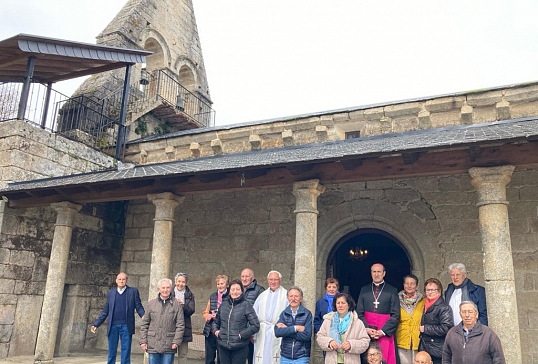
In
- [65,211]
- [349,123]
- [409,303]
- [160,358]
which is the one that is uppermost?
[349,123]

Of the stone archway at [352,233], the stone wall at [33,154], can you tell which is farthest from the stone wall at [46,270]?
the stone archway at [352,233]

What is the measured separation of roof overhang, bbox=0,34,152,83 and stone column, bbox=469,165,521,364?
22.4ft

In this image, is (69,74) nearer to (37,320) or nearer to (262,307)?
(37,320)

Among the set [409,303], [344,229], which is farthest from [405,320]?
[344,229]

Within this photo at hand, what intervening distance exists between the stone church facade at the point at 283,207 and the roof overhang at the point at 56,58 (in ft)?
4.13

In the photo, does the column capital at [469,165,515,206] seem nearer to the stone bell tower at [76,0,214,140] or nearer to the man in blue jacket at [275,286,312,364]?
the man in blue jacket at [275,286,312,364]

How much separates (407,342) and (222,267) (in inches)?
168

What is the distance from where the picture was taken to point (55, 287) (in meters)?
7.04

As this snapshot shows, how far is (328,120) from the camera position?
312 inches

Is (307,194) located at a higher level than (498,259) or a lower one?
higher

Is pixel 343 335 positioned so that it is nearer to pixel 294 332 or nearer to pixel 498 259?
pixel 294 332

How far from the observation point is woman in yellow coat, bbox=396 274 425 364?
432 centimetres

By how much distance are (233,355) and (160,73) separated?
9.04 meters

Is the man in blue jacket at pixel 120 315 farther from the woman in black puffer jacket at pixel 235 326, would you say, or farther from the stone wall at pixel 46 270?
the stone wall at pixel 46 270
